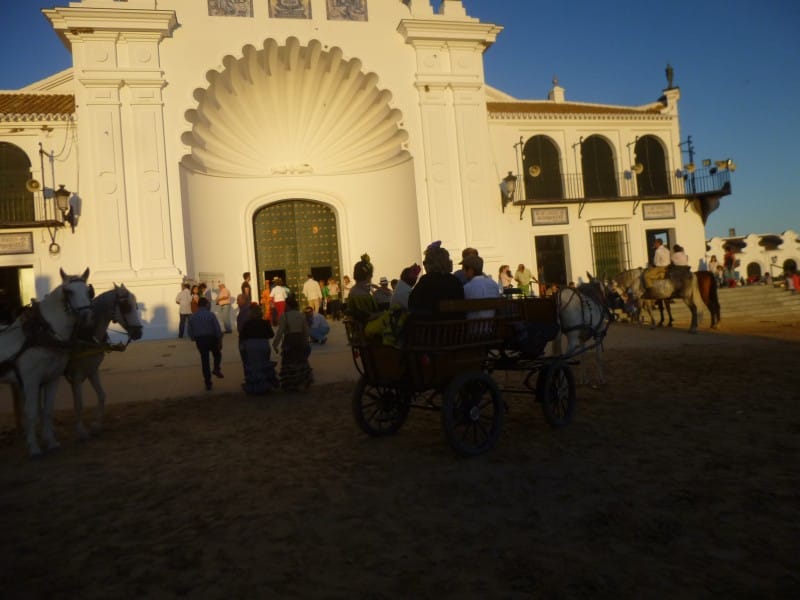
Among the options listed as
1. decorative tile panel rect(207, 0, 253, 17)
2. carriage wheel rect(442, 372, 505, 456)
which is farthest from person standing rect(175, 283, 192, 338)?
carriage wheel rect(442, 372, 505, 456)

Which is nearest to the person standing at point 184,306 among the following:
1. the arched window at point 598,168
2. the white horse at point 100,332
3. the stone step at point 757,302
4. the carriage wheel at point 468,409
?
the white horse at point 100,332

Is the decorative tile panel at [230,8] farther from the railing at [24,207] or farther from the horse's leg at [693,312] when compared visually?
the horse's leg at [693,312]

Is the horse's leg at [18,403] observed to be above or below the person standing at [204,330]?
below

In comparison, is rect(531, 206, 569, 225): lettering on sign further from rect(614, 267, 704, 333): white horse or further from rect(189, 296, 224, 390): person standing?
rect(189, 296, 224, 390): person standing

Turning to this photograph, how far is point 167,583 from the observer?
9.78 ft

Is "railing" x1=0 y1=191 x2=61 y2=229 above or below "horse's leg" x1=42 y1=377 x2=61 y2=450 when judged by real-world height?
above

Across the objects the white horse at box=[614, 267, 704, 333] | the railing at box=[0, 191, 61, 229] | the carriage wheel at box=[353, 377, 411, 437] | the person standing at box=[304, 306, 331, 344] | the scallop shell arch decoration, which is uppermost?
the scallop shell arch decoration

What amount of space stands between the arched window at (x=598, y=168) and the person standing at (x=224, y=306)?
43.0ft

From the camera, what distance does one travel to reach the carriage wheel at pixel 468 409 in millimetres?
4770

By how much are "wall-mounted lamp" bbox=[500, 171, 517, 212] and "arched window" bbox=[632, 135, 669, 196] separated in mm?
5716

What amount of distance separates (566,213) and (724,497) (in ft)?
60.8

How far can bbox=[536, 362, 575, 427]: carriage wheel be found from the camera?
5.56 m

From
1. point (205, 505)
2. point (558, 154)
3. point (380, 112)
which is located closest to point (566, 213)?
point (558, 154)

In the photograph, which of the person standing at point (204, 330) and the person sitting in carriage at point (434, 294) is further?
the person standing at point (204, 330)
